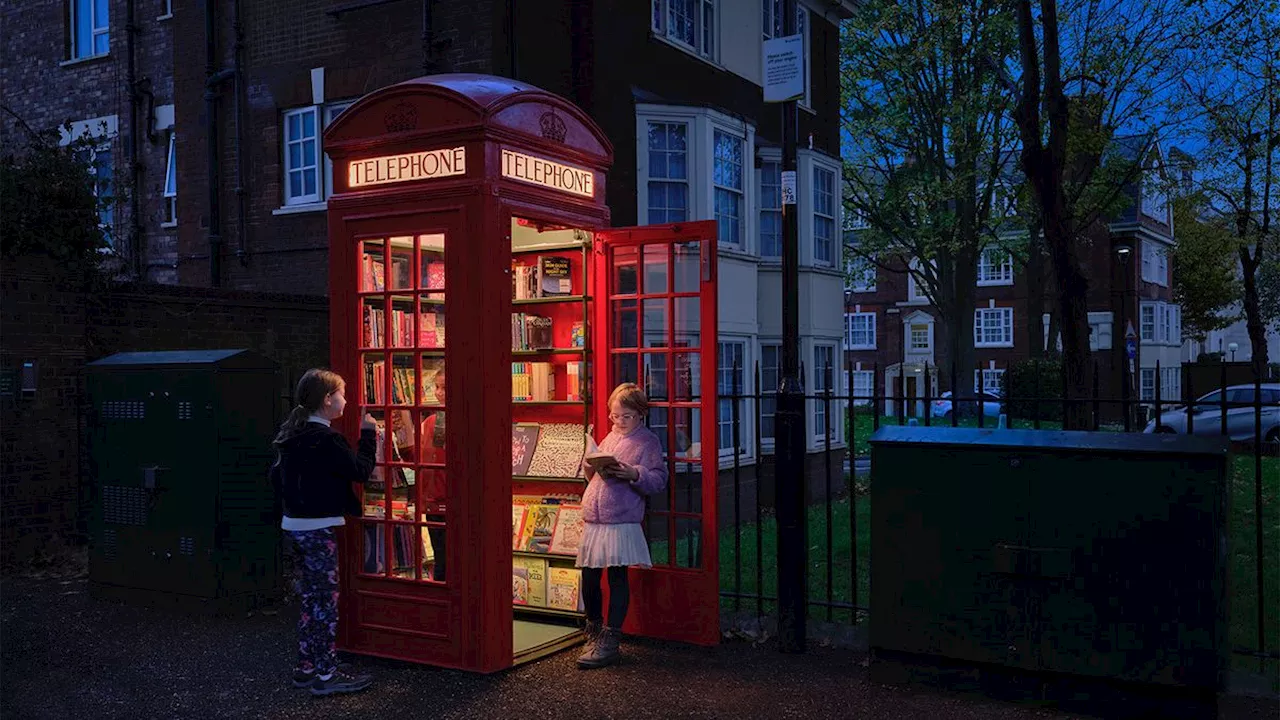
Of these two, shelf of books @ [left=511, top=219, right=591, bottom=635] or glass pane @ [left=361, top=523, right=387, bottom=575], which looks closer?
glass pane @ [left=361, top=523, right=387, bottom=575]

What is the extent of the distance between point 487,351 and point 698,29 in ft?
38.8

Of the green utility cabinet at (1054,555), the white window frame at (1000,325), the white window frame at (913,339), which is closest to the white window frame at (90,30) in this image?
the green utility cabinet at (1054,555)

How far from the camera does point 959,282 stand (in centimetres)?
2864

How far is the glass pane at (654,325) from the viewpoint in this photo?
24.8ft

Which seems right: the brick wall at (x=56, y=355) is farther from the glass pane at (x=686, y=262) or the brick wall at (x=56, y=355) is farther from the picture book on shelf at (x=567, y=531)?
the glass pane at (x=686, y=262)

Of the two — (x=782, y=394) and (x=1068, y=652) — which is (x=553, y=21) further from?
(x=1068, y=652)

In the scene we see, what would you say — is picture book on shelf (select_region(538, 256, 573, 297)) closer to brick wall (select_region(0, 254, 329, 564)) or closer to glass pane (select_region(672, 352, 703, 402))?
glass pane (select_region(672, 352, 703, 402))

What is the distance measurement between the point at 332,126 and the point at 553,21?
25.7 feet

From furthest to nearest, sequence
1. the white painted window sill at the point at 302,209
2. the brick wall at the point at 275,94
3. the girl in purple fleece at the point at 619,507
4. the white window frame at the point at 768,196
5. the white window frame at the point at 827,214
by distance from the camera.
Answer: the white window frame at the point at 827,214 < the white window frame at the point at 768,196 < the white painted window sill at the point at 302,209 < the brick wall at the point at 275,94 < the girl in purple fleece at the point at 619,507

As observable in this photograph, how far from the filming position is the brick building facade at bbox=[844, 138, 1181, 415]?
41562mm

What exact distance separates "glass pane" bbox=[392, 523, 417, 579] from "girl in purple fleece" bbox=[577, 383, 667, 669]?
43.1 inches

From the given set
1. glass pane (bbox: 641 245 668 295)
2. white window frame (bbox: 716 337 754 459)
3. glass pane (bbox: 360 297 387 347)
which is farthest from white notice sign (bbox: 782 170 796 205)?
white window frame (bbox: 716 337 754 459)

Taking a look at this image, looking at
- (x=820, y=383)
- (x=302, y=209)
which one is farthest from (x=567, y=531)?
(x=820, y=383)

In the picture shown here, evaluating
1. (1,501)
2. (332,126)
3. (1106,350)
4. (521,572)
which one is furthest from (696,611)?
(1106,350)
